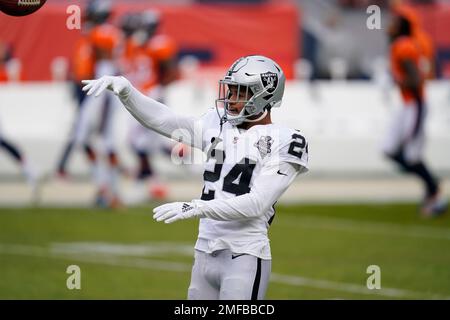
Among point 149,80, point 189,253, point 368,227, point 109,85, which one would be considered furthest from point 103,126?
point 109,85

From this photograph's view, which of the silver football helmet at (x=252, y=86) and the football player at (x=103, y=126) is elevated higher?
the football player at (x=103, y=126)

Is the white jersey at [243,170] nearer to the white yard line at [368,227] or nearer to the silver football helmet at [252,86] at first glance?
the silver football helmet at [252,86]

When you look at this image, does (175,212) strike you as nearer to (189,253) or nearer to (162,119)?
(162,119)

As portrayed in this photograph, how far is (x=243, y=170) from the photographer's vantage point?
6879 mm

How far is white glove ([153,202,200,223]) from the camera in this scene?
21.4ft

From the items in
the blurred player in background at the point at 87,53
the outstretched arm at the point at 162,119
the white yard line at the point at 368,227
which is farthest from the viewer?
the blurred player in background at the point at 87,53

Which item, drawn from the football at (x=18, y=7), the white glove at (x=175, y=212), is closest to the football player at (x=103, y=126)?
the football at (x=18, y=7)

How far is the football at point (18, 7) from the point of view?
7590mm

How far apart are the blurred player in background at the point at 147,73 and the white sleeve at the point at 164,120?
979cm

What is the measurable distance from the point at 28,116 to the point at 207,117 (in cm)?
1276

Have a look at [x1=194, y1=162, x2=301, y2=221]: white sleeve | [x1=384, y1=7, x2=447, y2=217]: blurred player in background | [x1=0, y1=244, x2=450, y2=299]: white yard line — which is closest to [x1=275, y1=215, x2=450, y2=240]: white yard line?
[x1=384, y1=7, x2=447, y2=217]: blurred player in background

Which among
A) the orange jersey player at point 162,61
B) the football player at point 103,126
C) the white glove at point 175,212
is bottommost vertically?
the white glove at point 175,212

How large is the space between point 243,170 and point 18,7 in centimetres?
Result: 179
